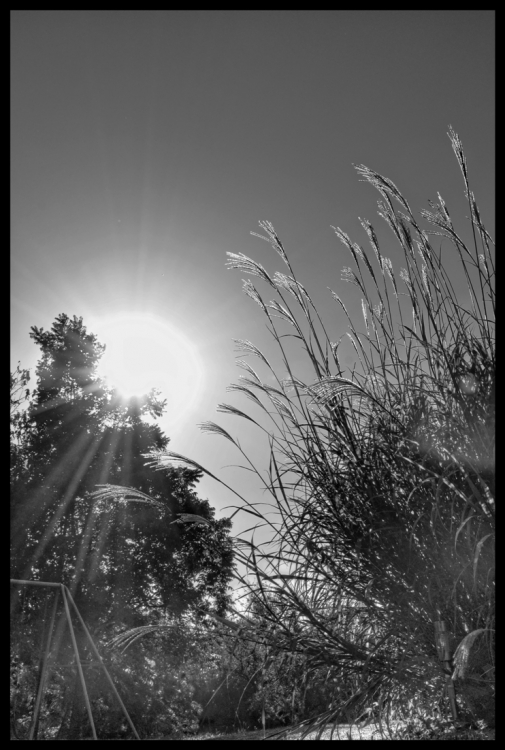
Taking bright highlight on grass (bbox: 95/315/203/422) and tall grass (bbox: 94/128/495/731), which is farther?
bright highlight on grass (bbox: 95/315/203/422)

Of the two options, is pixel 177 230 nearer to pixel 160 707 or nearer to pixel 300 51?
pixel 300 51

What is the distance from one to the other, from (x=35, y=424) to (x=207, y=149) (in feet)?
28.9

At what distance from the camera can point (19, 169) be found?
13.0 ft

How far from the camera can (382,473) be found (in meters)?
1.80

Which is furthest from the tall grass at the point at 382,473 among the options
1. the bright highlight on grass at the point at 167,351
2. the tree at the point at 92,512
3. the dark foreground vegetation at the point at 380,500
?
the tree at the point at 92,512

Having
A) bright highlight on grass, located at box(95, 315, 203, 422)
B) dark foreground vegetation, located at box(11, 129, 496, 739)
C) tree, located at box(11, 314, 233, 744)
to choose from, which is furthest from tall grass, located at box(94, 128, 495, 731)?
tree, located at box(11, 314, 233, 744)

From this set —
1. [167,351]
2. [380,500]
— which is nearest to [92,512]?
[167,351]

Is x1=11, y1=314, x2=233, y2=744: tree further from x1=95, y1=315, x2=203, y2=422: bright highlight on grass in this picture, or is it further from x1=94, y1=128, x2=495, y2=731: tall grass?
x1=94, y1=128, x2=495, y2=731: tall grass

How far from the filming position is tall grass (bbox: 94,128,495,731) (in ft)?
5.22

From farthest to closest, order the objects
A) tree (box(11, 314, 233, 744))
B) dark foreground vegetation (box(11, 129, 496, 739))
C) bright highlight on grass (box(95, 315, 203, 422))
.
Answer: tree (box(11, 314, 233, 744)) < bright highlight on grass (box(95, 315, 203, 422)) < dark foreground vegetation (box(11, 129, 496, 739))

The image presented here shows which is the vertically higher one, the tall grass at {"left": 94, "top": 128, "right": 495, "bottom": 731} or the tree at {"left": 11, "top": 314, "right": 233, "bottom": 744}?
the tree at {"left": 11, "top": 314, "right": 233, "bottom": 744}

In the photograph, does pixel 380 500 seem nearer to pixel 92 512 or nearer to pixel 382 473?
pixel 382 473

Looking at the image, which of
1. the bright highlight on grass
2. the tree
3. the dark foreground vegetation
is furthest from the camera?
the tree

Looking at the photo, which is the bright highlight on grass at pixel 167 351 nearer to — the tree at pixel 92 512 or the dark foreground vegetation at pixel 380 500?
the dark foreground vegetation at pixel 380 500
